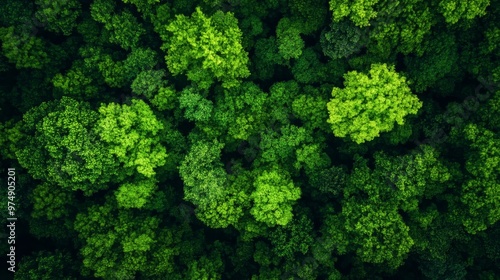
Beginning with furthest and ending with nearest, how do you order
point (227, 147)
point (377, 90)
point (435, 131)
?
point (227, 147)
point (435, 131)
point (377, 90)

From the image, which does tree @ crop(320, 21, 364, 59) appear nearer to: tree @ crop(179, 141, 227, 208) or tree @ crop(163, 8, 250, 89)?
tree @ crop(163, 8, 250, 89)

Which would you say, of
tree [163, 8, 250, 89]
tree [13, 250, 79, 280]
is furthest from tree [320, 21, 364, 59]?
tree [13, 250, 79, 280]

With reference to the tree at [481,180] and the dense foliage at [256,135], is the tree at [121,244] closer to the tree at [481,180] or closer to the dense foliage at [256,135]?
the dense foliage at [256,135]

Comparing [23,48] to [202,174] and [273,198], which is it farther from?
[273,198]

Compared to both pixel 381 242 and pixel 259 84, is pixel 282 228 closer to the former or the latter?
pixel 381 242

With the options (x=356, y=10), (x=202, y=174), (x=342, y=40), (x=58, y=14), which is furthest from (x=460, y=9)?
(x=58, y=14)

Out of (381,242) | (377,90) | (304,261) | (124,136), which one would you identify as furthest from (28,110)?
(381,242)

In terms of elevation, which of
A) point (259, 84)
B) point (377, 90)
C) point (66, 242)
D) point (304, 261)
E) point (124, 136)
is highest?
point (259, 84)
